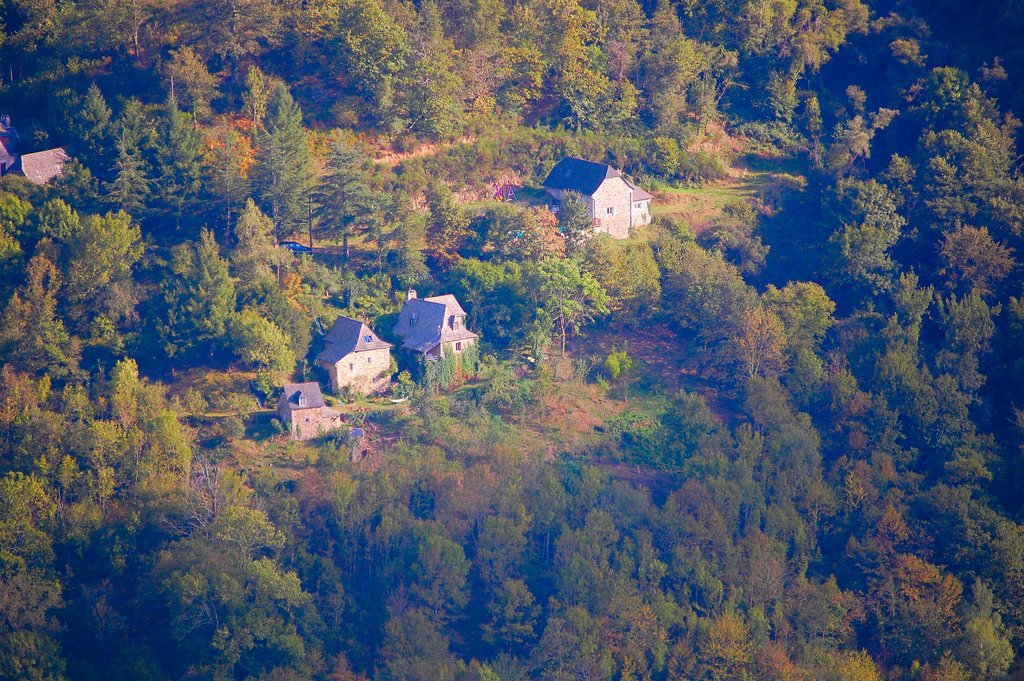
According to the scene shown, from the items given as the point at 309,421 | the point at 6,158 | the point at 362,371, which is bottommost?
the point at 309,421

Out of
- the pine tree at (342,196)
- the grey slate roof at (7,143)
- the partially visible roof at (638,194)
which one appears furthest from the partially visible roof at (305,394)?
the partially visible roof at (638,194)

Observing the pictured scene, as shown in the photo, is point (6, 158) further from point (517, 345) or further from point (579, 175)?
point (579, 175)

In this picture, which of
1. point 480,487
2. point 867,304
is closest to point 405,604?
point 480,487

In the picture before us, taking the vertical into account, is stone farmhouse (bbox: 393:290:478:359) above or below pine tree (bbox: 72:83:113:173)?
below

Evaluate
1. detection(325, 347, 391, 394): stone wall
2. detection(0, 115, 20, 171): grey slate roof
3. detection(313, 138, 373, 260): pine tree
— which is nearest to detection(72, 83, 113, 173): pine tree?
detection(0, 115, 20, 171): grey slate roof

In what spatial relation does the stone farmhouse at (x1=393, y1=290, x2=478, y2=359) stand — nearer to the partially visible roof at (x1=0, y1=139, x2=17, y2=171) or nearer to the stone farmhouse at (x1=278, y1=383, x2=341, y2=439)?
the stone farmhouse at (x1=278, y1=383, x2=341, y2=439)

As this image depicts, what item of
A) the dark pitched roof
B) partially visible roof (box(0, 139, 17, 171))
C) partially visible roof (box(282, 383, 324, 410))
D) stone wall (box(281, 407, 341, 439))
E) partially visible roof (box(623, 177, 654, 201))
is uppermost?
partially visible roof (box(0, 139, 17, 171))

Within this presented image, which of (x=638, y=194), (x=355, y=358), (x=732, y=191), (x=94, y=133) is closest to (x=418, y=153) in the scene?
(x=638, y=194)
